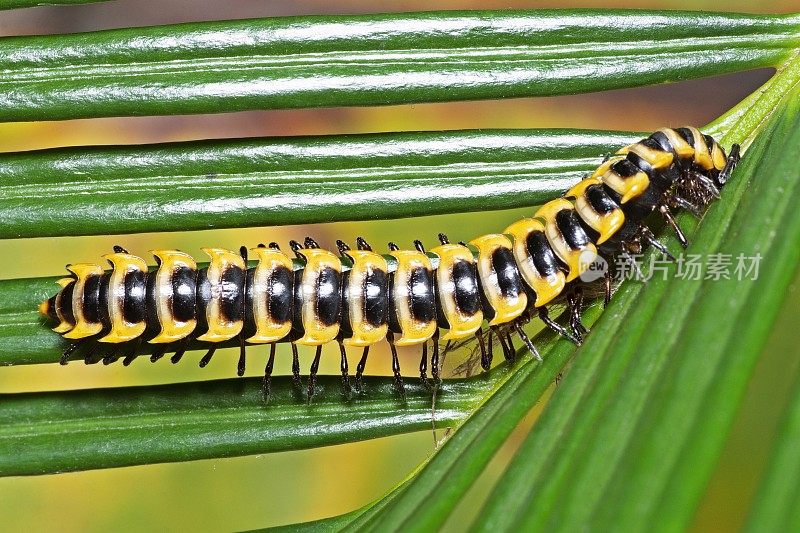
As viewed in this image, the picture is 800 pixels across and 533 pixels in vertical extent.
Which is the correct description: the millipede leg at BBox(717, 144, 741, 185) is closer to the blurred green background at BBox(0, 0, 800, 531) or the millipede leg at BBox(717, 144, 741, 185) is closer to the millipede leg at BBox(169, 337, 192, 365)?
the blurred green background at BBox(0, 0, 800, 531)

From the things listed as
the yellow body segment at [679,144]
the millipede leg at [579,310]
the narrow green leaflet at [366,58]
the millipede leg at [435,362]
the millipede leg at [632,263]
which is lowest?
the millipede leg at [435,362]

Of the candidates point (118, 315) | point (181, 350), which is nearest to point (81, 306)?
point (118, 315)

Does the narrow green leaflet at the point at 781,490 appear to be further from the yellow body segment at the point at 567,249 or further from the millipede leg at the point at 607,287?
the yellow body segment at the point at 567,249

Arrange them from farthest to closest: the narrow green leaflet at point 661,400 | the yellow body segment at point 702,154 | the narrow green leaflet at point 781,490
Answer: the yellow body segment at point 702,154
the narrow green leaflet at point 661,400
the narrow green leaflet at point 781,490

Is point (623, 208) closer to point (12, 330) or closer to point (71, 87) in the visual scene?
point (71, 87)

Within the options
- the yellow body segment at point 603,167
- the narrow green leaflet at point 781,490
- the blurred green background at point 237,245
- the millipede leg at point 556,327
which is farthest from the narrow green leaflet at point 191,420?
the blurred green background at point 237,245

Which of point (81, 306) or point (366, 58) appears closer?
point (366, 58)

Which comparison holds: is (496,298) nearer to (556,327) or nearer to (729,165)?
(556,327)
